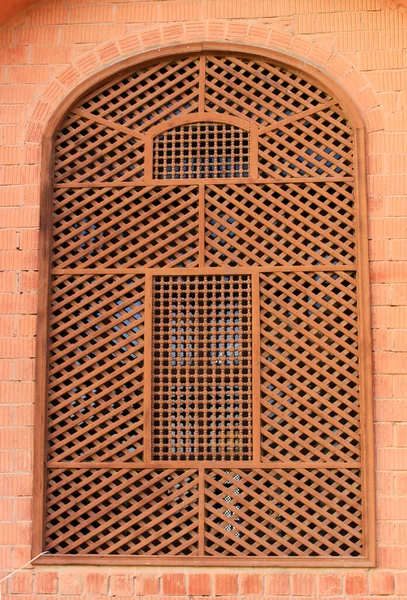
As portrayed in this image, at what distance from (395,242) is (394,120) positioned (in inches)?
31.0

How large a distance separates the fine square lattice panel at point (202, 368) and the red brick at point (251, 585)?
684mm

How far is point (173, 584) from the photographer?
15.9ft

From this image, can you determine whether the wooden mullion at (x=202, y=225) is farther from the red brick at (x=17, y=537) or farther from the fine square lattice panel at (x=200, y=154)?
the red brick at (x=17, y=537)

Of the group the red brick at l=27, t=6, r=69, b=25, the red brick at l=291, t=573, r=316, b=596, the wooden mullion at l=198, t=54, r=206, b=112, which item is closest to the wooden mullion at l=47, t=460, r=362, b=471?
the red brick at l=291, t=573, r=316, b=596

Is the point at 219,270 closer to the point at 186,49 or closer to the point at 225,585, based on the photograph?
the point at 186,49

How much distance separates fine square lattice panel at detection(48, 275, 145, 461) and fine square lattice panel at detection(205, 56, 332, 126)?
129 cm

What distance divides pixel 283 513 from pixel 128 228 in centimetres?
197

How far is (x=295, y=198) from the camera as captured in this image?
17.2 ft

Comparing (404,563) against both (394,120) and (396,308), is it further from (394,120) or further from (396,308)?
(394,120)

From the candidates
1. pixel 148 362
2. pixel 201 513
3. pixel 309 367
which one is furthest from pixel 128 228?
pixel 201 513

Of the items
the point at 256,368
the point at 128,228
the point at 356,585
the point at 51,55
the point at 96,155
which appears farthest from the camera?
the point at 51,55

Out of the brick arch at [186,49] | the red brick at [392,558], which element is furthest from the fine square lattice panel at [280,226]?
the red brick at [392,558]

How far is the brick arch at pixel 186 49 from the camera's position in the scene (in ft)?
17.5

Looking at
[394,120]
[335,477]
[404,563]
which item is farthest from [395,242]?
[404,563]
